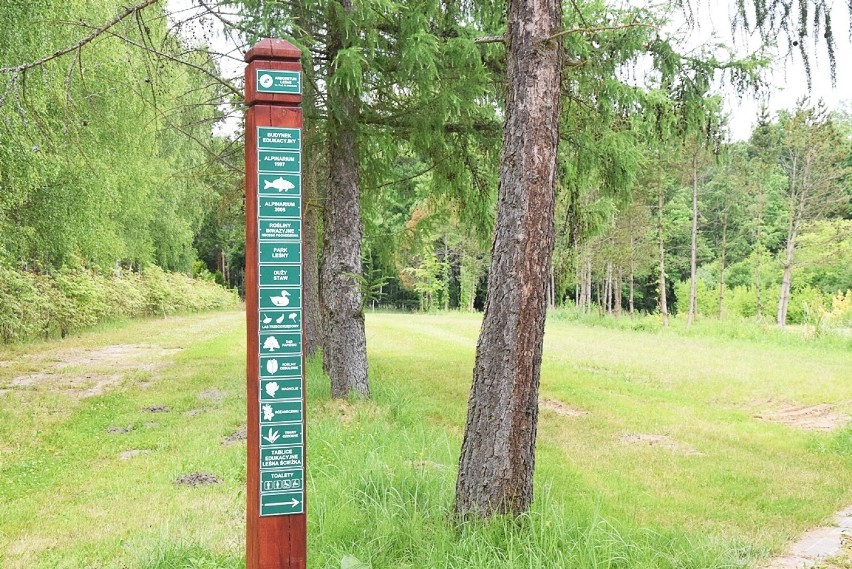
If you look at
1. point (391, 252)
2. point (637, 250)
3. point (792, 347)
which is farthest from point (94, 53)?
point (637, 250)

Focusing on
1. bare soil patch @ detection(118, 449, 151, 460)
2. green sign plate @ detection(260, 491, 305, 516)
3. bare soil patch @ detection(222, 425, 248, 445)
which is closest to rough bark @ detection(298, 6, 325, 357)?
green sign plate @ detection(260, 491, 305, 516)

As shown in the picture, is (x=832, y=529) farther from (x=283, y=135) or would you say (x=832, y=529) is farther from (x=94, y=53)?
(x=94, y=53)

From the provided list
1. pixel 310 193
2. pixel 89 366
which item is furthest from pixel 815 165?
pixel 89 366

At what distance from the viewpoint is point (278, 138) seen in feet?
9.45

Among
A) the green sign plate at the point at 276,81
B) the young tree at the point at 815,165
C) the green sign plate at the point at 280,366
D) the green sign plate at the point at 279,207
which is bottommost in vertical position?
the green sign plate at the point at 280,366

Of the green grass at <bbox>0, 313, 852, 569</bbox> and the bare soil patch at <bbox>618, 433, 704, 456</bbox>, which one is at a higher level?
the green grass at <bbox>0, 313, 852, 569</bbox>

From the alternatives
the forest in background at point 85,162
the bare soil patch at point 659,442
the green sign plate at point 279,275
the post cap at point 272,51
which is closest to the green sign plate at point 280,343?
the green sign plate at point 279,275

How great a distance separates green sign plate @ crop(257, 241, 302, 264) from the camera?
111 inches

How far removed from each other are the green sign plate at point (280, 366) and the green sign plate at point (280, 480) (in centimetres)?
41

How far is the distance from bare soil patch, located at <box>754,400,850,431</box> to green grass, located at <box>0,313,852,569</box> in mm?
268

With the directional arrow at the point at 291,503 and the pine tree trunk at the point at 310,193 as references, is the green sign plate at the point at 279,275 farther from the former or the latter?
the pine tree trunk at the point at 310,193

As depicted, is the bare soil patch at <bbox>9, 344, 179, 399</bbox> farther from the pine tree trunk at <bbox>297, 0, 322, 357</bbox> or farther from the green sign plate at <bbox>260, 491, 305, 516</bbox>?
the green sign plate at <bbox>260, 491, 305, 516</bbox>

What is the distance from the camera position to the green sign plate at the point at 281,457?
9.27 feet

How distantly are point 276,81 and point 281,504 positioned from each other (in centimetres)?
180
